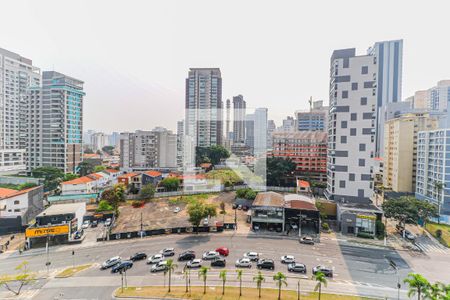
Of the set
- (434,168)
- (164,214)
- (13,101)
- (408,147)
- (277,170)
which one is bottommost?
(164,214)

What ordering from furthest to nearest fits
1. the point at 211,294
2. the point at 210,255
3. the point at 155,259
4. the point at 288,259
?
1. the point at 210,255
2. the point at 155,259
3. the point at 288,259
4. the point at 211,294

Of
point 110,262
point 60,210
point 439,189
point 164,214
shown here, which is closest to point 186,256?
point 110,262

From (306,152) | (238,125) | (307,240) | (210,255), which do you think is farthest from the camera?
(238,125)

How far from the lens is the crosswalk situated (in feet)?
87.2

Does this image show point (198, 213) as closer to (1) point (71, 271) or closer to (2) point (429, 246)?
(1) point (71, 271)

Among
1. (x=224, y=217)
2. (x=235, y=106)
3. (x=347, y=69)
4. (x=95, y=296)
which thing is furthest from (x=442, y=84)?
(x=95, y=296)

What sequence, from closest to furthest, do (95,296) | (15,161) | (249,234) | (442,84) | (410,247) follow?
(95,296) < (410,247) < (249,234) < (15,161) < (442,84)

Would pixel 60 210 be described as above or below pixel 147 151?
below

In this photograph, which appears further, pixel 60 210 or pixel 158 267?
pixel 60 210

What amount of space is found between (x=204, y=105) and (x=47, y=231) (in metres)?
64.7

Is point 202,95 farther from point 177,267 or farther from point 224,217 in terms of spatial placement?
point 177,267

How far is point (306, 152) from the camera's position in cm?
5566

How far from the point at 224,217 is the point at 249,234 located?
19.6 feet

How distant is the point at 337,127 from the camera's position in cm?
3634
